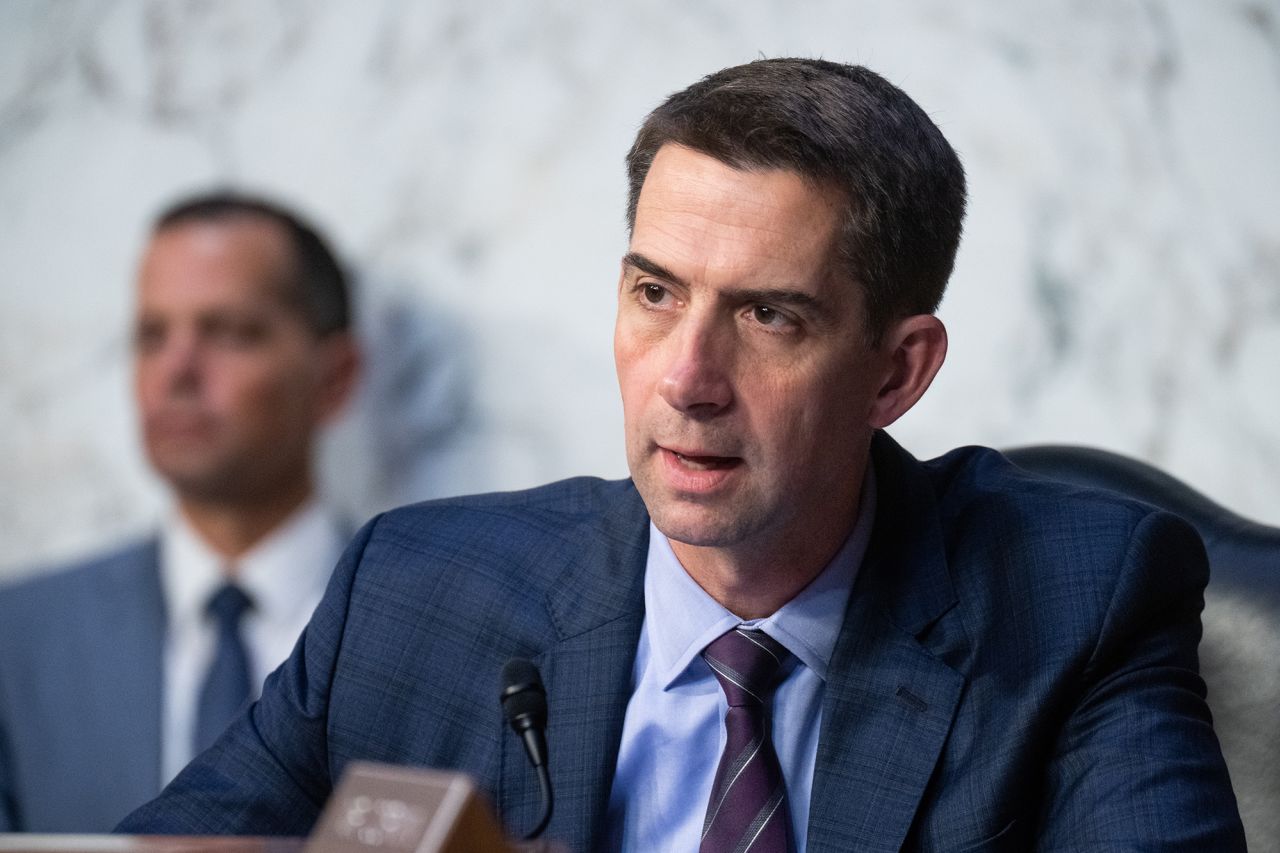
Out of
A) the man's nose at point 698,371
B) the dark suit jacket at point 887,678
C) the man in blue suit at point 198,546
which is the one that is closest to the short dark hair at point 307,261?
the man in blue suit at point 198,546

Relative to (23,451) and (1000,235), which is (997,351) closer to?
(1000,235)

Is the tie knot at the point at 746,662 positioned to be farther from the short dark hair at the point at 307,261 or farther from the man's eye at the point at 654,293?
the short dark hair at the point at 307,261

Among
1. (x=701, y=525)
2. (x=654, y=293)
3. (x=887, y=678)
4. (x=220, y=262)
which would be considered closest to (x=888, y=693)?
(x=887, y=678)

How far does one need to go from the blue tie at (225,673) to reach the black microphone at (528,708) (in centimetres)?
180

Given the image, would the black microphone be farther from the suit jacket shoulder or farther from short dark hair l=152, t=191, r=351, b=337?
short dark hair l=152, t=191, r=351, b=337

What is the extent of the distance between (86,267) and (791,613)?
2.48 m

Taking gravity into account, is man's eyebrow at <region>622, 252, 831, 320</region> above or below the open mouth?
above

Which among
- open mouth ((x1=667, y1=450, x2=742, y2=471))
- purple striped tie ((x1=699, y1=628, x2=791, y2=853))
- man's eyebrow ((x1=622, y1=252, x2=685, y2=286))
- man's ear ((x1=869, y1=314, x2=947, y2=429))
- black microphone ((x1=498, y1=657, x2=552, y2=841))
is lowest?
purple striped tie ((x1=699, y1=628, x2=791, y2=853))

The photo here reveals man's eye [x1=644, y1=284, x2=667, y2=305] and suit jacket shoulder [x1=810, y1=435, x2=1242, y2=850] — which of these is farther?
man's eye [x1=644, y1=284, x2=667, y2=305]

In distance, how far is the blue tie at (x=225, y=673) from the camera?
10.3ft

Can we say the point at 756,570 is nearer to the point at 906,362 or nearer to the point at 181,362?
the point at 906,362

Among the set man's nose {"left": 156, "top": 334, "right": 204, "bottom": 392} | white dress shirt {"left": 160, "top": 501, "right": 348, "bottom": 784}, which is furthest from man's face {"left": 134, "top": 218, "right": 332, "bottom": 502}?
white dress shirt {"left": 160, "top": 501, "right": 348, "bottom": 784}

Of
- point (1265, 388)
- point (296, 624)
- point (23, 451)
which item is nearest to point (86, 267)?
point (23, 451)

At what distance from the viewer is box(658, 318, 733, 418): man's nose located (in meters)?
1.58
